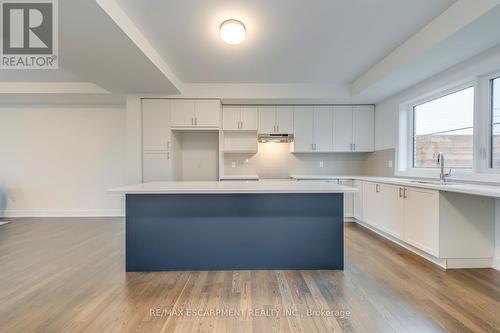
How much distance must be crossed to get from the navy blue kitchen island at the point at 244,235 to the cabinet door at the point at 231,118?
97.1 inches

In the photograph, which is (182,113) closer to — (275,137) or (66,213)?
(275,137)

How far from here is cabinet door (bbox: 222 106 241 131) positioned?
4.67 m

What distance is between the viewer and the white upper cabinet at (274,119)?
15.4ft

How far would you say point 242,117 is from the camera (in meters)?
4.69

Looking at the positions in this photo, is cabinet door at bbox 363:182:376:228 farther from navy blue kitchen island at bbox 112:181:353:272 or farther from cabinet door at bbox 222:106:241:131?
cabinet door at bbox 222:106:241:131

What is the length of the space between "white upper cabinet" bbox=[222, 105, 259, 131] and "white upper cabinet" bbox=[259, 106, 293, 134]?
0.41 ft

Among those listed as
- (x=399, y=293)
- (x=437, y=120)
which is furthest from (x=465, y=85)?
(x=399, y=293)

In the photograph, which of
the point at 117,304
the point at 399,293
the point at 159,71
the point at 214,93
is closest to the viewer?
the point at 117,304

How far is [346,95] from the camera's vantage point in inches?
169

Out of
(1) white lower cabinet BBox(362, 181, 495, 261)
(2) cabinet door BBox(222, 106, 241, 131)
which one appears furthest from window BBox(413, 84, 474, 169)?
(2) cabinet door BBox(222, 106, 241, 131)

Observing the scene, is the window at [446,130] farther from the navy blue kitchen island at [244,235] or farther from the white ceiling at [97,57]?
the white ceiling at [97,57]

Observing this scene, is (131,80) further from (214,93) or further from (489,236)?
(489,236)

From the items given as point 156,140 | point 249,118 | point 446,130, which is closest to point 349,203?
point 446,130

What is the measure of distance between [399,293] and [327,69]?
3127 millimetres
